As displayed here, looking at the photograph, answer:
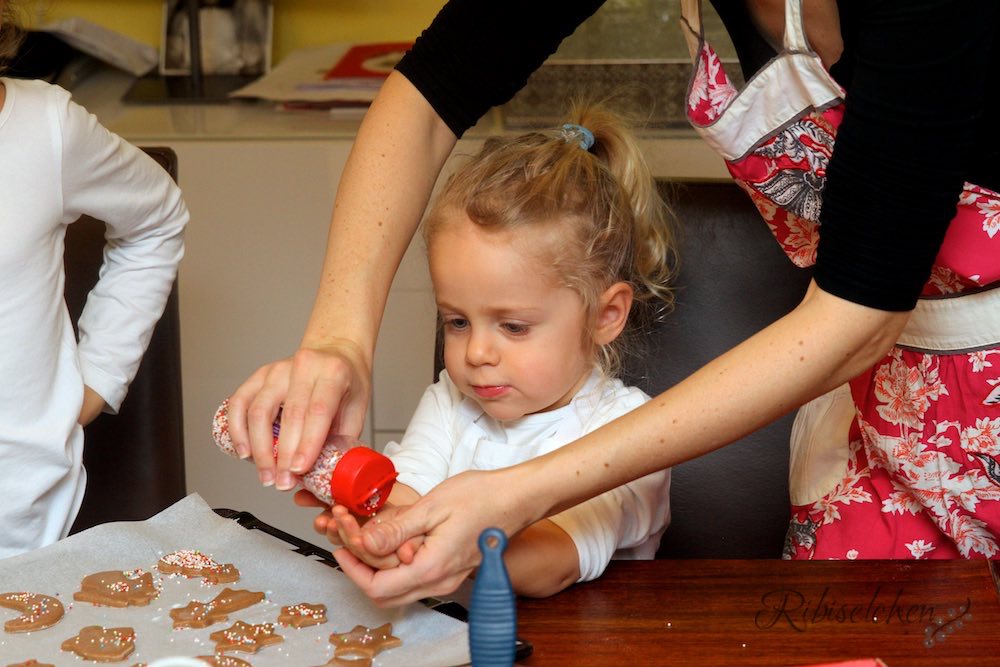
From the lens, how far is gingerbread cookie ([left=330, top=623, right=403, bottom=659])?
3.13ft

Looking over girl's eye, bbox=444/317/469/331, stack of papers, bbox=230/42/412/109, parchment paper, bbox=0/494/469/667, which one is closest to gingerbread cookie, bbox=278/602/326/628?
parchment paper, bbox=0/494/469/667

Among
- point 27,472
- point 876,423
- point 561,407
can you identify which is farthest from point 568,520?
point 27,472

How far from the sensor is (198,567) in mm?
1087

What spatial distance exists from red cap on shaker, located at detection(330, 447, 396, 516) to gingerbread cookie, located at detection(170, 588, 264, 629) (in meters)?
0.14

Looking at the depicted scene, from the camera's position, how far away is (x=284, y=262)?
7.32 feet

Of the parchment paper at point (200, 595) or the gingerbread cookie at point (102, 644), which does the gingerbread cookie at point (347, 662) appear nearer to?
the parchment paper at point (200, 595)

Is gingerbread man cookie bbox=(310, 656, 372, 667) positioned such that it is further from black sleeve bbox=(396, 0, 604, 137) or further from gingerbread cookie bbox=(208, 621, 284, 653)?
black sleeve bbox=(396, 0, 604, 137)

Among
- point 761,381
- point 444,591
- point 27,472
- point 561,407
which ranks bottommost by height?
point 27,472

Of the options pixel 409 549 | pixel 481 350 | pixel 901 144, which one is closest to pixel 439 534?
pixel 409 549

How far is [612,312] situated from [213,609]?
56 centimetres

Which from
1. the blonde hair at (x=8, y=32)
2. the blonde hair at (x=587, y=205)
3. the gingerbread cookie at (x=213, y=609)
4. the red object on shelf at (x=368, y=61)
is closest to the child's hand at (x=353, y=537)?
the gingerbread cookie at (x=213, y=609)

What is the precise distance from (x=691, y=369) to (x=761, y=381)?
1.85 feet

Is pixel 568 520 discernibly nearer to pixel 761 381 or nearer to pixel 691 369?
pixel 761 381

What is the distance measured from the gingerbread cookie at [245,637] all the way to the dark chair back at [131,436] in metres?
0.56
